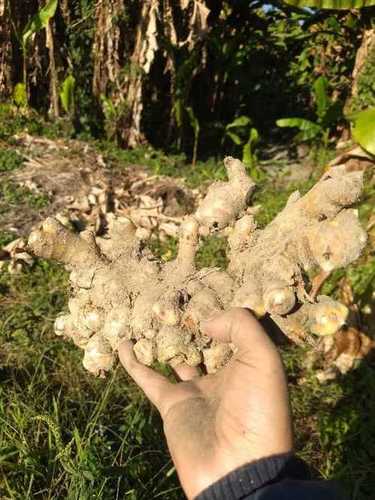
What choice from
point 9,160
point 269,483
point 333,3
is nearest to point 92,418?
point 269,483

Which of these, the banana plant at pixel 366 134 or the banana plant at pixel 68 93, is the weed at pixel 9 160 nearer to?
the banana plant at pixel 68 93

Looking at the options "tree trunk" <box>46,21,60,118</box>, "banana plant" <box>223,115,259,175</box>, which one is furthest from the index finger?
"tree trunk" <box>46,21,60,118</box>

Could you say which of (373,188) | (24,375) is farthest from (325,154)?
(24,375)

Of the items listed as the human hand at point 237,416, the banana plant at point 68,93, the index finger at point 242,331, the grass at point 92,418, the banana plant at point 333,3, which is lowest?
the grass at point 92,418

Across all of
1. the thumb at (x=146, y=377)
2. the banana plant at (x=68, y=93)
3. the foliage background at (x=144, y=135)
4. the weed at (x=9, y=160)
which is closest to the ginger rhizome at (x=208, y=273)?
the thumb at (x=146, y=377)

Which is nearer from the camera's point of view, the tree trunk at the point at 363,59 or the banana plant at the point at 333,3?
the banana plant at the point at 333,3

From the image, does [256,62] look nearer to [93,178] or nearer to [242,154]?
[242,154]
